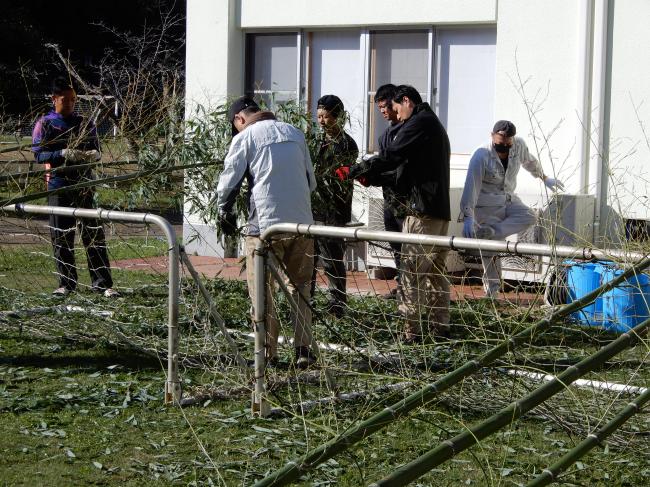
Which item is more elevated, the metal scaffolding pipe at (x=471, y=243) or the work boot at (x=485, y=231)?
the metal scaffolding pipe at (x=471, y=243)

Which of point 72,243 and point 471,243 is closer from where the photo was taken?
point 471,243

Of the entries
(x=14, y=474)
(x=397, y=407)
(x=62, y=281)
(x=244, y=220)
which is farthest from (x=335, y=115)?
(x=397, y=407)

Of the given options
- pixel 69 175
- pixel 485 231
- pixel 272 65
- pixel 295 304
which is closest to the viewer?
pixel 295 304

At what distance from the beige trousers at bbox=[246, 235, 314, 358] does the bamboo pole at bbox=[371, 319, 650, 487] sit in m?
2.68

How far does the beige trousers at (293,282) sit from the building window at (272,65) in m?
6.49

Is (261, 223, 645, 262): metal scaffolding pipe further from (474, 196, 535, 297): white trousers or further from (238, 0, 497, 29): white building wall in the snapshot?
(238, 0, 497, 29): white building wall

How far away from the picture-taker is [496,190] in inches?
398

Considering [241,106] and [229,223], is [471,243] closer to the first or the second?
[229,223]

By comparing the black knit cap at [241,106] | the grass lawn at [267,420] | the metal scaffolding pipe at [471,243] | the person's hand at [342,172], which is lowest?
the grass lawn at [267,420]

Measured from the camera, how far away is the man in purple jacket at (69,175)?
28.5 ft

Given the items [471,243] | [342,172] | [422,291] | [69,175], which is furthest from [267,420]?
[69,175]

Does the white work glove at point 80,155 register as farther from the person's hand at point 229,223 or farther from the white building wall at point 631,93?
the white building wall at point 631,93

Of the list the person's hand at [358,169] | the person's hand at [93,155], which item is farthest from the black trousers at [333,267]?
the person's hand at [93,155]

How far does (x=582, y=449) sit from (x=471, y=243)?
1.78m
